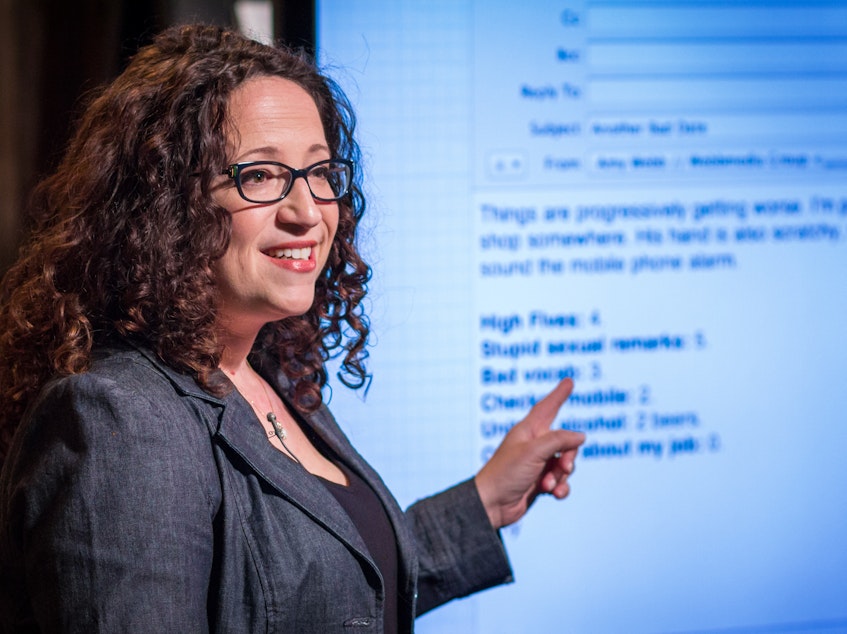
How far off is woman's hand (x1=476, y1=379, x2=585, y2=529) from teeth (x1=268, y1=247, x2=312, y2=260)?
55cm

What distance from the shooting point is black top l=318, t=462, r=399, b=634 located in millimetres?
1176

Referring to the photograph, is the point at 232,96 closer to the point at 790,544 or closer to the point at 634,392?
the point at 634,392

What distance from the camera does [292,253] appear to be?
3.69ft

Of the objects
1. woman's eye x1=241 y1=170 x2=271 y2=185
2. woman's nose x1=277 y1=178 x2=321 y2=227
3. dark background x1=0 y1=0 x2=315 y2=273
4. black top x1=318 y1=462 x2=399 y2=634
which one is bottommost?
black top x1=318 y1=462 x2=399 y2=634

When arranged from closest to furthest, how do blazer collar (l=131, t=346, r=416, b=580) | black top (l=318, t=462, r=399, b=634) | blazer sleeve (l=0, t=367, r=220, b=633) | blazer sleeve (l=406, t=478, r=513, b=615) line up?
blazer sleeve (l=0, t=367, r=220, b=633)
blazer collar (l=131, t=346, r=416, b=580)
black top (l=318, t=462, r=399, b=634)
blazer sleeve (l=406, t=478, r=513, b=615)

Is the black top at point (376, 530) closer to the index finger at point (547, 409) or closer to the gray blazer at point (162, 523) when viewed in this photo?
the gray blazer at point (162, 523)

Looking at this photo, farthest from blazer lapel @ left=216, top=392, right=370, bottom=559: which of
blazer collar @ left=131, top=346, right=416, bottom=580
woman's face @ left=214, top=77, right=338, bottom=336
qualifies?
woman's face @ left=214, top=77, right=338, bottom=336

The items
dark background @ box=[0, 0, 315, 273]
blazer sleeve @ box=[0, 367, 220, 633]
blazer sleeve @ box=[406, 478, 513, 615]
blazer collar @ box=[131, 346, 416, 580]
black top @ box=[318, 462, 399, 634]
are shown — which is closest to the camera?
blazer sleeve @ box=[0, 367, 220, 633]

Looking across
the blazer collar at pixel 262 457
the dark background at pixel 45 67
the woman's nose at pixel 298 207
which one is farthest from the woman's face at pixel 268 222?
the dark background at pixel 45 67

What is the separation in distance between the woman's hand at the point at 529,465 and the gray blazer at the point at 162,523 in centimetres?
43

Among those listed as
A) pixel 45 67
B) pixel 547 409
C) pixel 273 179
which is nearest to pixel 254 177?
pixel 273 179

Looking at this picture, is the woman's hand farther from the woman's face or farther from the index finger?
the woman's face

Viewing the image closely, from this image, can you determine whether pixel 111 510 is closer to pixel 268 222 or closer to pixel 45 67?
pixel 268 222

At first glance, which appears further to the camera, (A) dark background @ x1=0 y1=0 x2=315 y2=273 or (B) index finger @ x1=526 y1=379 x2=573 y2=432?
(A) dark background @ x1=0 y1=0 x2=315 y2=273
